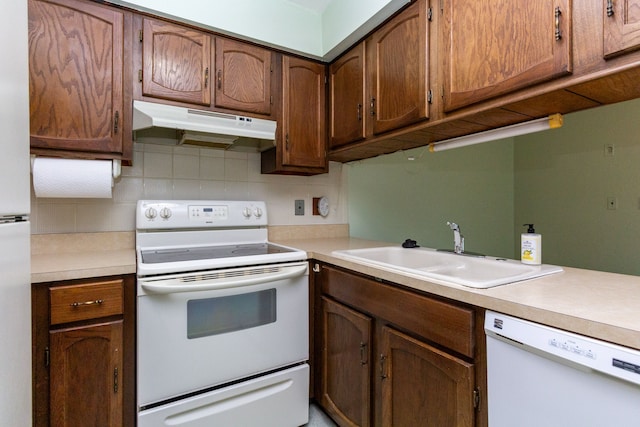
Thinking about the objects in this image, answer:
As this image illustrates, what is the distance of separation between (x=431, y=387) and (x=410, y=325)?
0.64 feet

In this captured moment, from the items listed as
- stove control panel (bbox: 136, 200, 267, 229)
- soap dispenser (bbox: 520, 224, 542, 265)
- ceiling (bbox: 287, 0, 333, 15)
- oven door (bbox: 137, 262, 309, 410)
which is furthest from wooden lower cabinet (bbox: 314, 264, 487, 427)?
ceiling (bbox: 287, 0, 333, 15)

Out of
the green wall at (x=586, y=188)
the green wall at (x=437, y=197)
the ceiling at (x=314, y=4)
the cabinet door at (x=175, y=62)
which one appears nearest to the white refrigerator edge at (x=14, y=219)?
the cabinet door at (x=175, y=62)

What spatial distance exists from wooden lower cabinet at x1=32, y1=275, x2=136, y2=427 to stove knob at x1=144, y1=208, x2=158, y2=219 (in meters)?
0.51

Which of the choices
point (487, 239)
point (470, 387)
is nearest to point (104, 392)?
point (470, 387)

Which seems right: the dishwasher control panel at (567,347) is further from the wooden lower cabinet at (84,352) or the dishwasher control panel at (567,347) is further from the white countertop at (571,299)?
the wooden lower cabinet at (84,352)

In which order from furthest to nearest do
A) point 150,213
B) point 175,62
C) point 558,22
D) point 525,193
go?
point 525,193, point 150,213, point 175,62, point 558,22

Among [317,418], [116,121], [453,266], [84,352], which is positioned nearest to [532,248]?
[453,266]

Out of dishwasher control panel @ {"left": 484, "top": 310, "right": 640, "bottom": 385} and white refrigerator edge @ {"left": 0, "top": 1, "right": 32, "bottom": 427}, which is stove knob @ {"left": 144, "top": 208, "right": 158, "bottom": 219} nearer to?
white refrigerator edge @ {"left": 0, "top": 1, "right": 32, "bottom": 427}

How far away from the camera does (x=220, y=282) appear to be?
135 cm

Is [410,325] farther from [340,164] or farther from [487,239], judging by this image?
[487,239]

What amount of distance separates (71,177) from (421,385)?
65.2 inches

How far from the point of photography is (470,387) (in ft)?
2.99

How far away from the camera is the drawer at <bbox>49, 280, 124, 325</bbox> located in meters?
1.16

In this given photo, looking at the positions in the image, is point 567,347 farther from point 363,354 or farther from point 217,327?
point 217,327
